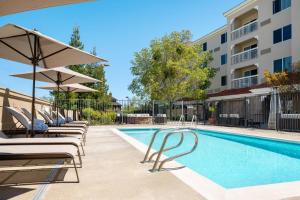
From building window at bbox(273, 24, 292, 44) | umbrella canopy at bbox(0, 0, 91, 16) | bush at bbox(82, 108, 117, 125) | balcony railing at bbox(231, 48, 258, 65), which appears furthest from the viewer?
balcony railing at bbox(231, 48, 258, 65)

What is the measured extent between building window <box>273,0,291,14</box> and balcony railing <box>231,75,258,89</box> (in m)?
6.39

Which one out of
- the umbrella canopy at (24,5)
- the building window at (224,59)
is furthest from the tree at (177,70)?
the umbrella canopy at (24,5)

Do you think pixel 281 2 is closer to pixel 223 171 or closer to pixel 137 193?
pixel 223 171

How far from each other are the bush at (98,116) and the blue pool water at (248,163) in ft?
37.4

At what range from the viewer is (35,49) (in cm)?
668

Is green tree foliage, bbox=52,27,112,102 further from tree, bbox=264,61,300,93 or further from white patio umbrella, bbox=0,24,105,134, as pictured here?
white patio umbrella, bbox=0,24,105,134

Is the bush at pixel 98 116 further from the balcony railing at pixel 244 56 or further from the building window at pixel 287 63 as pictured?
the balcony railing at pixel 244 56

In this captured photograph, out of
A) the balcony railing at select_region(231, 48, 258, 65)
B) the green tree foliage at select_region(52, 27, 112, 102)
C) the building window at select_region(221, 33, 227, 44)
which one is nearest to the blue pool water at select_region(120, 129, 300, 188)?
the balcony railing at select_region(231, 48, 258, 65)

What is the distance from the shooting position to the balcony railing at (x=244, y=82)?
28.7m

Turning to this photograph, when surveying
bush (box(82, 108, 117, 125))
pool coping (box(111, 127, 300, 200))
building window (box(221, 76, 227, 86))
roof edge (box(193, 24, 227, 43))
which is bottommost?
pool coping (box(111, 127, 300, 200))

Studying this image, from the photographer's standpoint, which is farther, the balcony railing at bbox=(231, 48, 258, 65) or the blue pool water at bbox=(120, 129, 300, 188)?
the balcony railing at bbox=(231, 48, 258, 65)

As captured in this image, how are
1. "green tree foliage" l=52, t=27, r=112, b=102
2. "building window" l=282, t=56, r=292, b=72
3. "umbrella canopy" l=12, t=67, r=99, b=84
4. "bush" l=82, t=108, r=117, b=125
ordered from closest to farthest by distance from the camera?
"umbrella canopy" l=12, t=67, r=99, b=84 → "bush" l=82, t=108, r=117, b=125 → "building window" l=282, t=56, r=292, b=72 → "green tree foliage" l=52, t=27, r=112, b=102

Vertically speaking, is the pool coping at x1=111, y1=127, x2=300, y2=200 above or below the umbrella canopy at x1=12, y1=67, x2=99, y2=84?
below

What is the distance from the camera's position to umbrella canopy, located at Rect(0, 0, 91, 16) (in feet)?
11.4
